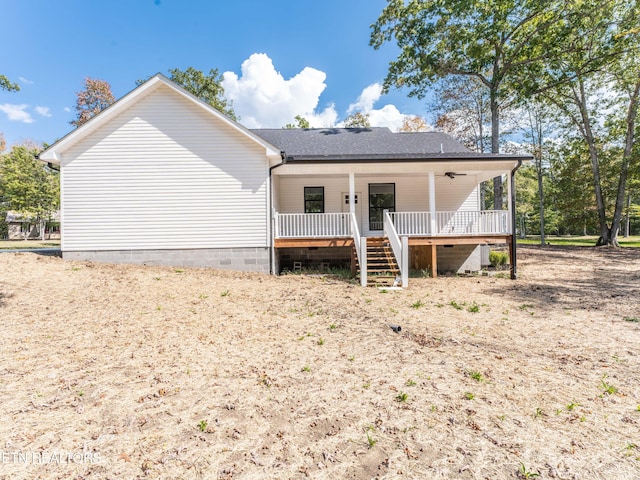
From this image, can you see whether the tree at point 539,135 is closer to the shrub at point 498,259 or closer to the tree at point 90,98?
the shrub at point 498,259

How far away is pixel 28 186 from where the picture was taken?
2695cm

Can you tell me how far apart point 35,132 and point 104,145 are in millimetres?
42118

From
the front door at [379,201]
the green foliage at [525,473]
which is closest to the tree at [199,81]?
the front door at [379,201]

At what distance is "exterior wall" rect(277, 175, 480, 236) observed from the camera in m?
13.0

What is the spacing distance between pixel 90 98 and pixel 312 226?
28.8 meters

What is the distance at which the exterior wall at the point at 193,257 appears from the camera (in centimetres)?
1023

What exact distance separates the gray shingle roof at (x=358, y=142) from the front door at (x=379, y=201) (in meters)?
1.57

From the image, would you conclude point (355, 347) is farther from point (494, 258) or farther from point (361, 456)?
point (494, 258)

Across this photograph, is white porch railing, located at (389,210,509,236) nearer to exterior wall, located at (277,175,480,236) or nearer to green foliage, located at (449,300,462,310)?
exterior wall, located at (277,175,480,236)

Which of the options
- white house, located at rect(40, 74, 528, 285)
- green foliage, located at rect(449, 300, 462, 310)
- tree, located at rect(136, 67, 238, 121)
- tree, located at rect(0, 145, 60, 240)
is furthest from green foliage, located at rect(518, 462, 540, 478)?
tree, located at rect(0, 145, 60, 240)

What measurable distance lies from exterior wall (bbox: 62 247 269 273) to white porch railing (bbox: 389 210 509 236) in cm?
513

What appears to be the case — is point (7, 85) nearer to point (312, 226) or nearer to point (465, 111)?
point (312, 226)

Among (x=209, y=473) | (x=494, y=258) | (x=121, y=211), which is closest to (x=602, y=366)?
(x=209, y=473)

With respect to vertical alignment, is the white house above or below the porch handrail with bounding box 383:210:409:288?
above
